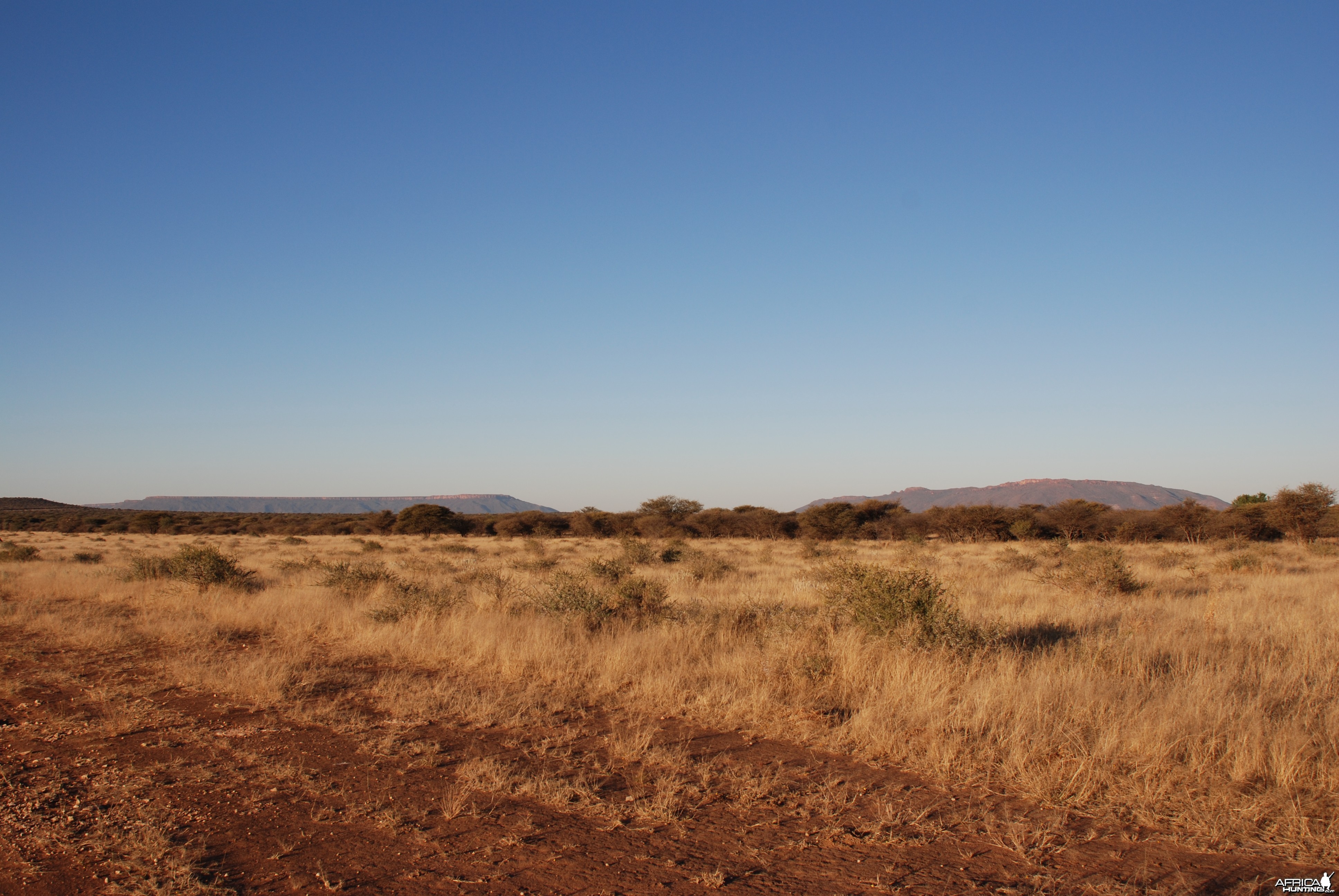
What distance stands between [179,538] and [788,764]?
52868 millimetres

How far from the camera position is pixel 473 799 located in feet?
15.6

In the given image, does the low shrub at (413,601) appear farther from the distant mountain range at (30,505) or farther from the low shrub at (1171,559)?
the distant mountain range at (30,505)

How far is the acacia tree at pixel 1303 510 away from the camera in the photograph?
34.6 m

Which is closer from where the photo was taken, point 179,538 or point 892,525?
point 179,538

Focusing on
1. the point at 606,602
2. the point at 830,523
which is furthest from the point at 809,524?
the point at 606,602

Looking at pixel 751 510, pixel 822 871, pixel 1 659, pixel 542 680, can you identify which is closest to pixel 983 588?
pixel 542 680

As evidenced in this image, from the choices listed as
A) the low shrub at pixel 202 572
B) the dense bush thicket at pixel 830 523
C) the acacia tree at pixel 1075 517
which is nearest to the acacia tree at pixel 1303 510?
the dense bush thicket at pixel 830 523

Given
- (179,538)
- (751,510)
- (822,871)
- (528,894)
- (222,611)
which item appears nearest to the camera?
(528,894)

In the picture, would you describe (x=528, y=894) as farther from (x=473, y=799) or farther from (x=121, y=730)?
(x=121, y=730)

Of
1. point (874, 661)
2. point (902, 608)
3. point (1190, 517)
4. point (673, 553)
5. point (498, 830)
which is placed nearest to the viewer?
point (498, 830)

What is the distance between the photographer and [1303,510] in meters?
34.8

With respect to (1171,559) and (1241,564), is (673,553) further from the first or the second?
(1241,564)

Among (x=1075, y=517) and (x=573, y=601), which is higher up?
(x=1075, y=517)

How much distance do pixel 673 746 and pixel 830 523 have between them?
48581 mm
